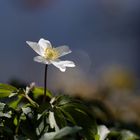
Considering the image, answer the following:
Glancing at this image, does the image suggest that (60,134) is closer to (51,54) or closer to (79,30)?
(51,54)

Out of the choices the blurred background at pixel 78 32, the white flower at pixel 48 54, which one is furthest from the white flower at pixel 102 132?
the blurred background at pixel 78 32

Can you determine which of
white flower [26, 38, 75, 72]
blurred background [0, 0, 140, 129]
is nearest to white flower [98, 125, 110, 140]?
white flower [26, 38, 75, 72]

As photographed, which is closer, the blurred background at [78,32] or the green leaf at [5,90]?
the green leaf at [5,90]

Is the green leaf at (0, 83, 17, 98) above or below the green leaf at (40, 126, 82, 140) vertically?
above

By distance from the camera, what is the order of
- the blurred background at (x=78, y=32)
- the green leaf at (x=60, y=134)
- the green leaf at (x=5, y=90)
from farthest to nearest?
the blurred background at (x=78, y=32) → the green leaf at (x=5, y=90) → the green leaf at (x=60, y=134)

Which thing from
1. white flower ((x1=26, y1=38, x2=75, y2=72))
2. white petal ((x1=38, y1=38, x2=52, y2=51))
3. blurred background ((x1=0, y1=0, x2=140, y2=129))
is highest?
white petal ((x1=38, y1=38, x2=52, y2=51))

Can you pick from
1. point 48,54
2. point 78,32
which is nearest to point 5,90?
point 48,54

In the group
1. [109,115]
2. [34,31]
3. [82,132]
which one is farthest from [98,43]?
[82,132]

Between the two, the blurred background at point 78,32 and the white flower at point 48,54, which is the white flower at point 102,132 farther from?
the blurred background at point 78,32

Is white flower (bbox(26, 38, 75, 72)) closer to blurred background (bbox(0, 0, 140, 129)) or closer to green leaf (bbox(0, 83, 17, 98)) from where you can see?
green leaf (bbox(0, 83, 17, 98))
